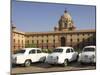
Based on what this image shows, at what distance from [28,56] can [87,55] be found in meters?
1.02

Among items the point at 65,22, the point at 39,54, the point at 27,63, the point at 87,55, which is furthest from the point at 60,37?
the point at 27,63

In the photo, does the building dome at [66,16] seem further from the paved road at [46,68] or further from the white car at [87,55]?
the paved road at [46,68]

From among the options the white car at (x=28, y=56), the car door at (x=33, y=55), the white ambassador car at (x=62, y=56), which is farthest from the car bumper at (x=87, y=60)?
the car door at (x=33, y=55)

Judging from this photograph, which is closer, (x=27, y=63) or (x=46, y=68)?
(x=27, y=63)

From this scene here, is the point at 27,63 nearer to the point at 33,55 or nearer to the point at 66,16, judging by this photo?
the point at 33,55

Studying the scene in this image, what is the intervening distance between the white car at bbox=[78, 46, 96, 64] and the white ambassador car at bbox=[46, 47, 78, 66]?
0.36ft

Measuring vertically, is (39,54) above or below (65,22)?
below

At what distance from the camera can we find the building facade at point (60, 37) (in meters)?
4.05

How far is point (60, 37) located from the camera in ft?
14.3

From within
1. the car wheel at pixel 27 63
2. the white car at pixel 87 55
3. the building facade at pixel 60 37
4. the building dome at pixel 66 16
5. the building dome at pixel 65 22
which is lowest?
the car wheel at pixel 27 63

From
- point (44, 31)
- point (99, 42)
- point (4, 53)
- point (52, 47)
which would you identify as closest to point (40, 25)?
point (44, 31)

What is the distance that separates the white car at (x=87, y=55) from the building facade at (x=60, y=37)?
0.08 metres

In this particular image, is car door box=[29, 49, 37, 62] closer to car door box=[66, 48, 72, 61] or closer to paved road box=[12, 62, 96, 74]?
paved road box=[12, 62, 96, 74]

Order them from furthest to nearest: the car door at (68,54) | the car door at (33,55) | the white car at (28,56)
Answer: the car door at (68,54) → the car door at (33,55) → the white car at (28,56)
